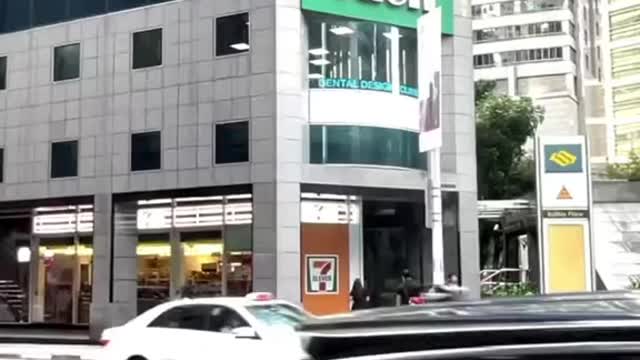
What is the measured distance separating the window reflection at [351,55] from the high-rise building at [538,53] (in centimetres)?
6235

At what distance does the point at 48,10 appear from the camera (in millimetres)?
29188

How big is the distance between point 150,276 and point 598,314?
1012 inches

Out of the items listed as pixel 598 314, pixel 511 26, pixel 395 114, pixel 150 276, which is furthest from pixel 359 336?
pixel 511 26

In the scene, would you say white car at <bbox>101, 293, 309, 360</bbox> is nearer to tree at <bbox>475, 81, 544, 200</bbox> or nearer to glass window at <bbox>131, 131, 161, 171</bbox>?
glass window at <bbox>131, 131, 161, 171</bbox>

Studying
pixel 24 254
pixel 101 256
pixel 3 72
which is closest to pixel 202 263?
pixel 101 256

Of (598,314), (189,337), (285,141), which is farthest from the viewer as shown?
(285,141)

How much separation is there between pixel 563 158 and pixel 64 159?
49.0 ft

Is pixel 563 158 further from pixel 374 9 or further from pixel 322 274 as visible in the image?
pixel 322 274

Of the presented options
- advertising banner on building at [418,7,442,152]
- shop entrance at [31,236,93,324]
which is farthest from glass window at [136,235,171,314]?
advertising banner on building at [418,7,442,152]

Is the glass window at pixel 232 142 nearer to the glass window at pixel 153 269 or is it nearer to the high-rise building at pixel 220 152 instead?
the high-rise building at pixel 220 152

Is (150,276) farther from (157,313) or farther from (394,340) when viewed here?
(394,340)

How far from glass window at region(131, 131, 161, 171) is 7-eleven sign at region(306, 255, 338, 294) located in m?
5.25

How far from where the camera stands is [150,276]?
26.9 m

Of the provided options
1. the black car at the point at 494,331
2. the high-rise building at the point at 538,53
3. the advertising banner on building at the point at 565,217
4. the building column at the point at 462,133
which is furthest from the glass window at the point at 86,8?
the high-rise building at the point at 538,53
